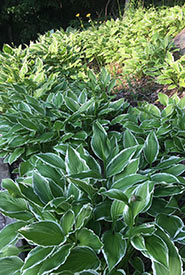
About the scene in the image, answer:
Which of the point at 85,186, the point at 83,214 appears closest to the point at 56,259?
the point at 83,214

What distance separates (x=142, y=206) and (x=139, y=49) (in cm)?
275

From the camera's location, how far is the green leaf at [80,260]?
3.68 ft

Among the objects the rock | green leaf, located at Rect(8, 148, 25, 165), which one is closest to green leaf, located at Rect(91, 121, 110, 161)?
green leaf, located at Rect(8, 148, 25, 165)

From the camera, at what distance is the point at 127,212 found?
1.14 meters

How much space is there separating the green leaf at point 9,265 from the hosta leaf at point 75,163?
528 mm

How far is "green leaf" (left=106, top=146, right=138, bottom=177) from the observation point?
144cm

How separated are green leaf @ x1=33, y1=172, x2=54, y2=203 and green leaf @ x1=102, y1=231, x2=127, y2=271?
37cm

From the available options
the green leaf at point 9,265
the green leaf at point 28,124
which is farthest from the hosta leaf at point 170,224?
the green leaf at point 28,124

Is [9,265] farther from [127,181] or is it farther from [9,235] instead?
[127,181]

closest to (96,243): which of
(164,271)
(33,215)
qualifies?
(164,271)

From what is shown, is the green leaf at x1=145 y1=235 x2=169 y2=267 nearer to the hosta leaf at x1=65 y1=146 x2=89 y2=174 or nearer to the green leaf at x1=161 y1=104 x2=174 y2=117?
the hosta leaf at x1=65 y1=146 x2=89 y2=174

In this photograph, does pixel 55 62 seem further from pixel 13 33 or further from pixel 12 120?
pixel 13 33

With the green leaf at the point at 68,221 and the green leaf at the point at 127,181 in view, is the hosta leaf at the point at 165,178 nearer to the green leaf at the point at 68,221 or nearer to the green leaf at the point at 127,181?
the green leaf at the point at 127,181

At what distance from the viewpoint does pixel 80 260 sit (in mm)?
1146
